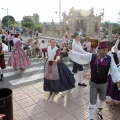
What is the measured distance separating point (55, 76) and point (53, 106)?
0.83 m

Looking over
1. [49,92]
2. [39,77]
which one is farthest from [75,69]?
[39,77]

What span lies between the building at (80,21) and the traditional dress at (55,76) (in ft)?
86.0

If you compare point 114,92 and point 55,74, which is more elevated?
point 55,74

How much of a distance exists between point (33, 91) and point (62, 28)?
94.7ft

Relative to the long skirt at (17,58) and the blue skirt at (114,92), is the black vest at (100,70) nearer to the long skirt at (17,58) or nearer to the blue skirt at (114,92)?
the blue skirt at (114,92)

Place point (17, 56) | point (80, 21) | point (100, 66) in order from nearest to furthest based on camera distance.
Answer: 1. point (100, 66)
2. point (17, 56)
3. point (80, 21)

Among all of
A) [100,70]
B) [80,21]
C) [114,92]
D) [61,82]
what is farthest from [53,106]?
[80,21]

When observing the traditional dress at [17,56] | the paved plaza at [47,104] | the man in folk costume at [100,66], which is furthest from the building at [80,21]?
the man in folk costume at [100,66]

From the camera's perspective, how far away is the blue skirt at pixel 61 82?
5.13 m

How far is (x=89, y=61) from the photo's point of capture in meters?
3.53

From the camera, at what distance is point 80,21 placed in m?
33.4

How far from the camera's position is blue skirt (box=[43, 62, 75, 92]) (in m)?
5.13

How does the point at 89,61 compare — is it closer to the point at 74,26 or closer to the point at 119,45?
the point at 119,45

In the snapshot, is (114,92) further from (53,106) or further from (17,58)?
(17,58)
